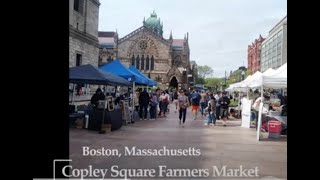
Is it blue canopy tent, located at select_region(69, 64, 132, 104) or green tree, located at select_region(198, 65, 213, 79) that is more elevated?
green tree, located at select_region(198, 65, 213, 79)

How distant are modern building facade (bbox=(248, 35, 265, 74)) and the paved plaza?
101086mm

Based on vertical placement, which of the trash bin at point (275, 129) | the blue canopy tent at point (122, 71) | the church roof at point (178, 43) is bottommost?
the trash bin at point (275, 129)

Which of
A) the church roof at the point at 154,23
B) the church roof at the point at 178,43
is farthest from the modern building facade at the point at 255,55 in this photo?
the church roof at the point at 154,23

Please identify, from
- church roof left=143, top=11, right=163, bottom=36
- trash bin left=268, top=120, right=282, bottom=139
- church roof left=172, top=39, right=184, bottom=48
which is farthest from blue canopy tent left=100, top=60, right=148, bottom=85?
church roof left=143, top=11, right=163, bottom=36

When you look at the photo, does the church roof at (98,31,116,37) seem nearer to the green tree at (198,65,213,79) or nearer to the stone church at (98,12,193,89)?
the stone church at (98,12,193,89)

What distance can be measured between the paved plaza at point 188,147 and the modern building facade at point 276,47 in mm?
56716

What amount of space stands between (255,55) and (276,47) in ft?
137

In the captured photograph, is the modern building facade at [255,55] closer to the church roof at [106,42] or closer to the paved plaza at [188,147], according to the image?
the church roof at [106,42]

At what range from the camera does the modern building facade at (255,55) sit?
115 metres

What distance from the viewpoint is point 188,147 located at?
11406 mm

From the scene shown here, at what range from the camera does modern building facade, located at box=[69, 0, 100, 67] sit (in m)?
25.7
